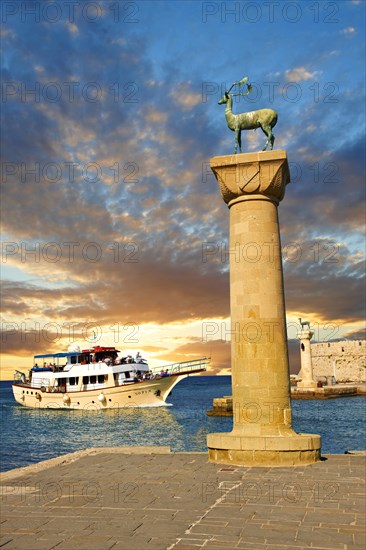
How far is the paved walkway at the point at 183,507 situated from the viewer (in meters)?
6.71

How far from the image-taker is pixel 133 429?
4738 cm

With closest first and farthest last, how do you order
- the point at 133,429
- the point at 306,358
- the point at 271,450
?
the point at 271,450
the point at 133,429
the point at 306,358

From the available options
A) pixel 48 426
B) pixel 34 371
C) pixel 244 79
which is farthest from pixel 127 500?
pixel 34 371

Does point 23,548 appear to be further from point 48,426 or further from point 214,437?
point 48,426

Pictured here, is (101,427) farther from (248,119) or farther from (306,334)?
(248,119)

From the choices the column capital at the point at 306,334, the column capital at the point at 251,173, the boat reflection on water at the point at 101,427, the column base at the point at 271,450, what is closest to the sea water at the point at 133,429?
the boat reflection on water at the point at 101,427

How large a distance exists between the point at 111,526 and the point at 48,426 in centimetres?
4787

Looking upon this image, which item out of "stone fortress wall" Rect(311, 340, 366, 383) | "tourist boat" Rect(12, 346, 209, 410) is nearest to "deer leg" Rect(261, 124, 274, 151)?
"tourist boat" Rect(12, 346, 209, 410)

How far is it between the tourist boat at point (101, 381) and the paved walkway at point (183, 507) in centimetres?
4966

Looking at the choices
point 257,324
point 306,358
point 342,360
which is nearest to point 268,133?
point 257,324

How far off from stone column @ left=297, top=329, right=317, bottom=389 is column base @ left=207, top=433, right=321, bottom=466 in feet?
195

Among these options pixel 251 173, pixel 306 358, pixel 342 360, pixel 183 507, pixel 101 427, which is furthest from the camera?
pixel 342 360

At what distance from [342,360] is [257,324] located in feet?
305

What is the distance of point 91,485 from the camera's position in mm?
10273
